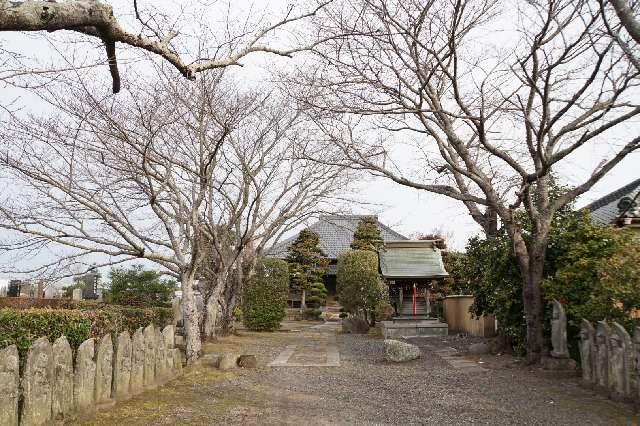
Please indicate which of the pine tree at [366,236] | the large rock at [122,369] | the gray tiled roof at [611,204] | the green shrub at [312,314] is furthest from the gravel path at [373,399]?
the green shrub at [312,314]

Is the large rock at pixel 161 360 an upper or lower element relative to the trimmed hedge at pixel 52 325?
lower

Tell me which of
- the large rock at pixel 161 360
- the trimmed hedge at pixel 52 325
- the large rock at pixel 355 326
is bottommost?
the large rock at pixel 355 326

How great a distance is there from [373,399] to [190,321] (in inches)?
172

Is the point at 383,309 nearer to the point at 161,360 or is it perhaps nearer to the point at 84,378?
the point at 161,360

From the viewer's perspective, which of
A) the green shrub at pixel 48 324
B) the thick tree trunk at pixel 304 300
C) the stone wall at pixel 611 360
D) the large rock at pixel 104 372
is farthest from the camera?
the thick tree trunk at pixel 304 300

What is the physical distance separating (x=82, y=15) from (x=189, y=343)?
7.42 m

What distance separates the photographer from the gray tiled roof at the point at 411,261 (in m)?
18.6

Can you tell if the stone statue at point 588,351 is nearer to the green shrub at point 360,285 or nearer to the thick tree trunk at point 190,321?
the thick tree trunk at point 190,321

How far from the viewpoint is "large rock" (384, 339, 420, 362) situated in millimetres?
10867

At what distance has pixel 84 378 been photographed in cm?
563

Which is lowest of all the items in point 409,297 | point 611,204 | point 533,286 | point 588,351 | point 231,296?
point 588,351

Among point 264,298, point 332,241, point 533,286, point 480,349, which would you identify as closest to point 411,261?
point 264,298

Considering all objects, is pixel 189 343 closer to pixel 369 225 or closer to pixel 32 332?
pixel 32 332

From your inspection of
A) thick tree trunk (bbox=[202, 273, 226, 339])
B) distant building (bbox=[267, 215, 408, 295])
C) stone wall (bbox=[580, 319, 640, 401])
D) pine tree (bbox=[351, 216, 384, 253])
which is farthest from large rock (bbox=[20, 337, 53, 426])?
distant building (bbox=[267, 215, 408, 295])
